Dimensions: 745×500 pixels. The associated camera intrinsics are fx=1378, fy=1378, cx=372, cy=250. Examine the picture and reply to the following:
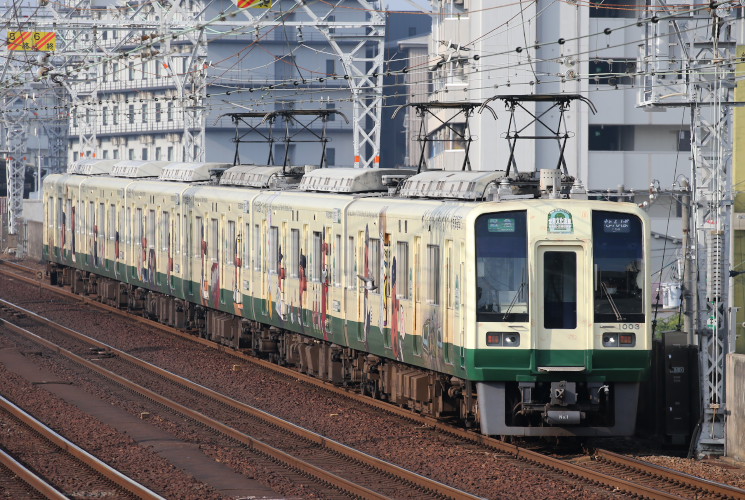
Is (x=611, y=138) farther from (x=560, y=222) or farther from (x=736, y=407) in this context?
(x=560, y=222)

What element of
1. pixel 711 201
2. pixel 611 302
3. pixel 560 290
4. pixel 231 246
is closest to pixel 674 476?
pixel 611 302

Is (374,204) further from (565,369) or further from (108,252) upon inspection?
(108,252)

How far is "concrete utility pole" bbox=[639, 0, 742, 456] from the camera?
49.4 ft

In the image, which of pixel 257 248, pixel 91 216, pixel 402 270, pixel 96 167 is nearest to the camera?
pixel 402 270

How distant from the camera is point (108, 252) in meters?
31.8

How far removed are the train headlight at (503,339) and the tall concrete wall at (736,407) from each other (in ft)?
8.61

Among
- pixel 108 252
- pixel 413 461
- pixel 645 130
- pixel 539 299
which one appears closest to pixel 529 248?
pixel 539 299

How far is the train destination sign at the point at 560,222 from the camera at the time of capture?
13.9m

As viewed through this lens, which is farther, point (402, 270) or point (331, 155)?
point (331, 155)

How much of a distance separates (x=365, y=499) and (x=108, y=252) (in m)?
21.2

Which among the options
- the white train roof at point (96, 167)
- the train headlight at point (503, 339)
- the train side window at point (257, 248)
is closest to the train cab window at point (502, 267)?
the train headlight at point (503, 339)

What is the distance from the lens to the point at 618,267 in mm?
13961

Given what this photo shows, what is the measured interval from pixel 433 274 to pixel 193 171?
12.9 meters

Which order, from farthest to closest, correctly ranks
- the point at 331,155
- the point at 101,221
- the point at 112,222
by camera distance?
the point at 331,155, the point at 101,221, the point at 112,222
